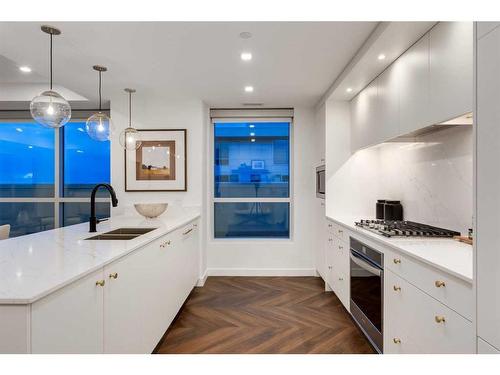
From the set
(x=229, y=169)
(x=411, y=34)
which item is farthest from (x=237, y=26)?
(x=229, y=169)

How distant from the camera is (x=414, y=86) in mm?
2018

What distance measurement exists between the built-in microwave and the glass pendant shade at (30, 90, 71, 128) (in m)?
2.73

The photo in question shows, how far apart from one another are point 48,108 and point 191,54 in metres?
1.17

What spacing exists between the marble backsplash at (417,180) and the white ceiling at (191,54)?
970 millimetres

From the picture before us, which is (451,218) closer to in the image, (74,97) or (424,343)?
(424,343)

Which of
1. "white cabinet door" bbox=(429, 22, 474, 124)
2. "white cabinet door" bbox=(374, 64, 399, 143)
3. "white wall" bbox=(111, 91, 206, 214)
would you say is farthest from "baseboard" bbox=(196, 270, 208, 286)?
"white cabinet door" bbox=(429, 22, 474, 124)

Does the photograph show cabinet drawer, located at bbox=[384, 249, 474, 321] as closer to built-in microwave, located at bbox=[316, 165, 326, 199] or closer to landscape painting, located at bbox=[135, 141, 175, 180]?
built-in microwave, located at bbox=[316, 165, 326, 199]

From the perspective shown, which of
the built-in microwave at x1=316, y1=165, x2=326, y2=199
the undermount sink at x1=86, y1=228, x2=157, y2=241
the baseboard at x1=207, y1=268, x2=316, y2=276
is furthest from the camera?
the baseboard at x1=207, y1=268, x2=316, y2=276

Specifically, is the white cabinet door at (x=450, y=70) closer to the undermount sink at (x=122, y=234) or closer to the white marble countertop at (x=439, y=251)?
the white marble countertop at (x=439, y=251)

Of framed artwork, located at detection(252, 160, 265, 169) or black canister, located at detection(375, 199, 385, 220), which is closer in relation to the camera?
black canister, located at detection(375, 199, 385, 220)

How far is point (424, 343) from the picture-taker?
1.52 meters

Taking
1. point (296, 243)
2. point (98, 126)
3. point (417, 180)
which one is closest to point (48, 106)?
point (98, 126)

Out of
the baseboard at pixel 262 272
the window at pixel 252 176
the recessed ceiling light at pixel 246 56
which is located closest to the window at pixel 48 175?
the window at pixel 252 176

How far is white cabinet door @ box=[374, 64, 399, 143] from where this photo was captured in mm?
2311
